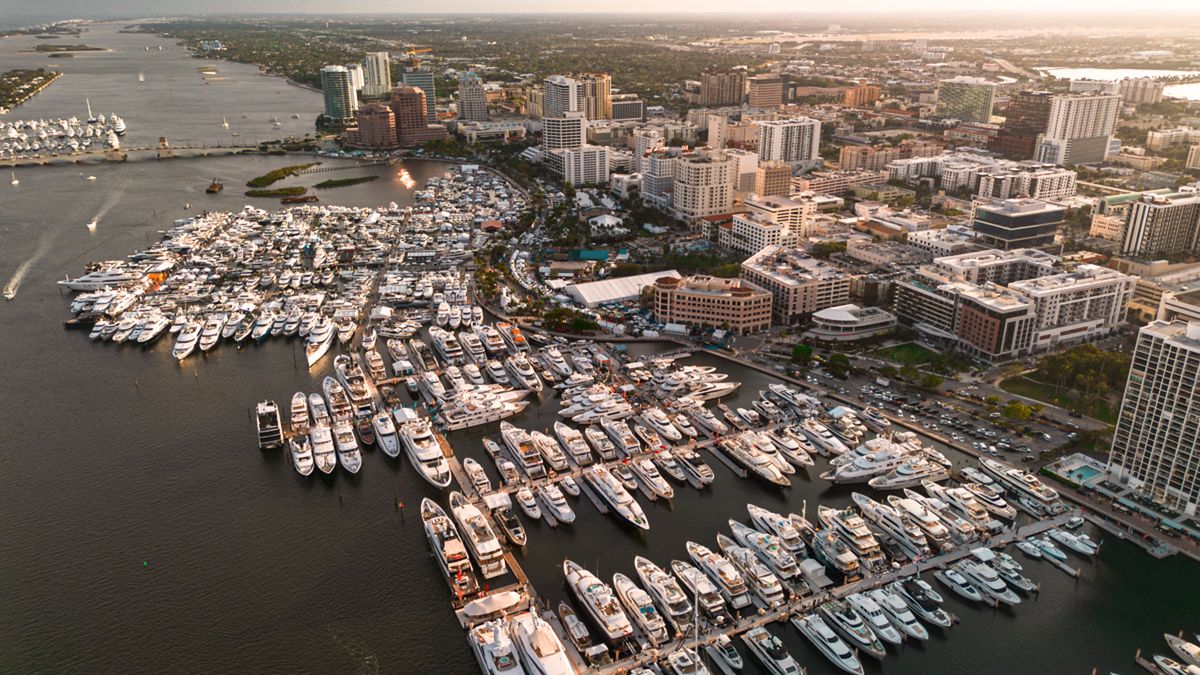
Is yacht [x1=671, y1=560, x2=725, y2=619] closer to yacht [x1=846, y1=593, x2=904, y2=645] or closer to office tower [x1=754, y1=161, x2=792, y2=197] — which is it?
yacht [x1=846, y1=593, x2=904, y2=645]

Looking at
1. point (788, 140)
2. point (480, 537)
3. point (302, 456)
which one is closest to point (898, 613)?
point (480, 537)

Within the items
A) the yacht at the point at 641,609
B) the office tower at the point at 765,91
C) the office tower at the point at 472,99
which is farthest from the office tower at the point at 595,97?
the yacht at the point at 641,609

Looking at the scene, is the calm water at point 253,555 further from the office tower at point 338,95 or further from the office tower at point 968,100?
the office tower at point 968,100

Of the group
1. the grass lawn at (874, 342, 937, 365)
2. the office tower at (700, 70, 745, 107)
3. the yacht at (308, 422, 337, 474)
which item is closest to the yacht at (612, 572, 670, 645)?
the yacht at (308, 422, 337, 474)

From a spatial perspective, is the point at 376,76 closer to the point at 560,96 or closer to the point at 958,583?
the point at 560,96

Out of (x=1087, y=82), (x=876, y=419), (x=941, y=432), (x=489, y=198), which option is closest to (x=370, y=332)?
(x=876, y=419)

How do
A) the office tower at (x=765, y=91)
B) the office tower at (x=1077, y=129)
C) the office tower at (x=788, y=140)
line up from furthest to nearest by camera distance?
the office tower at (x=765, y=91), the office tower at (x=788, y=140), the office tower at (x=1077, y=129)

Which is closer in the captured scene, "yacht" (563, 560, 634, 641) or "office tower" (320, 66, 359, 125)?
"yacht" (563, 560, 634, 641)
